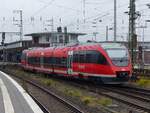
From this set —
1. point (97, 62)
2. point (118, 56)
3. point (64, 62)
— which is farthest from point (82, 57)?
point (64, 62)

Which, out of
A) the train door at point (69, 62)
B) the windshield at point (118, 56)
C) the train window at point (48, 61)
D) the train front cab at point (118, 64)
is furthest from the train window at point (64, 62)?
the windshield at point (118, 56)

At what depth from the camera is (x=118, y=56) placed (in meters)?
30.9

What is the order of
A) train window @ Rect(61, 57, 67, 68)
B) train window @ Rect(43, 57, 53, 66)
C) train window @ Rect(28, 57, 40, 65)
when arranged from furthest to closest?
train window @ Rect(28, 57, 40, 65), train window @ Rect(43, 57, 53, 66), train window @ Rect(61, 57, 67, 68)

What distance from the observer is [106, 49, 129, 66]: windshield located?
30469 mm

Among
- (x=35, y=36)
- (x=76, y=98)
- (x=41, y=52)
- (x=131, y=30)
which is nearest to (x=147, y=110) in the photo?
(x=76, y=98)

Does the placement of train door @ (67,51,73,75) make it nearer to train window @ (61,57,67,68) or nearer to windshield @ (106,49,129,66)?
train window @ (61,57,67,68)

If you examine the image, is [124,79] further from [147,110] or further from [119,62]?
[147,110]

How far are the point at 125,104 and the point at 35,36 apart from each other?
102 m

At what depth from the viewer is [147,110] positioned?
18.3 metres

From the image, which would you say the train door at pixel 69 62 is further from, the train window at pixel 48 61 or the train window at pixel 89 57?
the train window at pixel 48 61

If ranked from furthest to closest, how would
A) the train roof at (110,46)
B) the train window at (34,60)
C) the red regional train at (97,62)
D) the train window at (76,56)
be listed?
1. the train window at (34,60)
2. the train window at (76,56)
3. the train roof at (110,46)
4. the red regional train at (97,62)

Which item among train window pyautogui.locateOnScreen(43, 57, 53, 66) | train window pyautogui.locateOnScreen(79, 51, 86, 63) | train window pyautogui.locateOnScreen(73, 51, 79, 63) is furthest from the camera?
train window pyautogui.locateOnScreen(43, 57, 53, 66)

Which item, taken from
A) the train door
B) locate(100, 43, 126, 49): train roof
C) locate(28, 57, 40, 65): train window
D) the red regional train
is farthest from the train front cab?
locate(28, 57, 40, 65): train window

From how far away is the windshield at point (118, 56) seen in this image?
3047 centimetres
